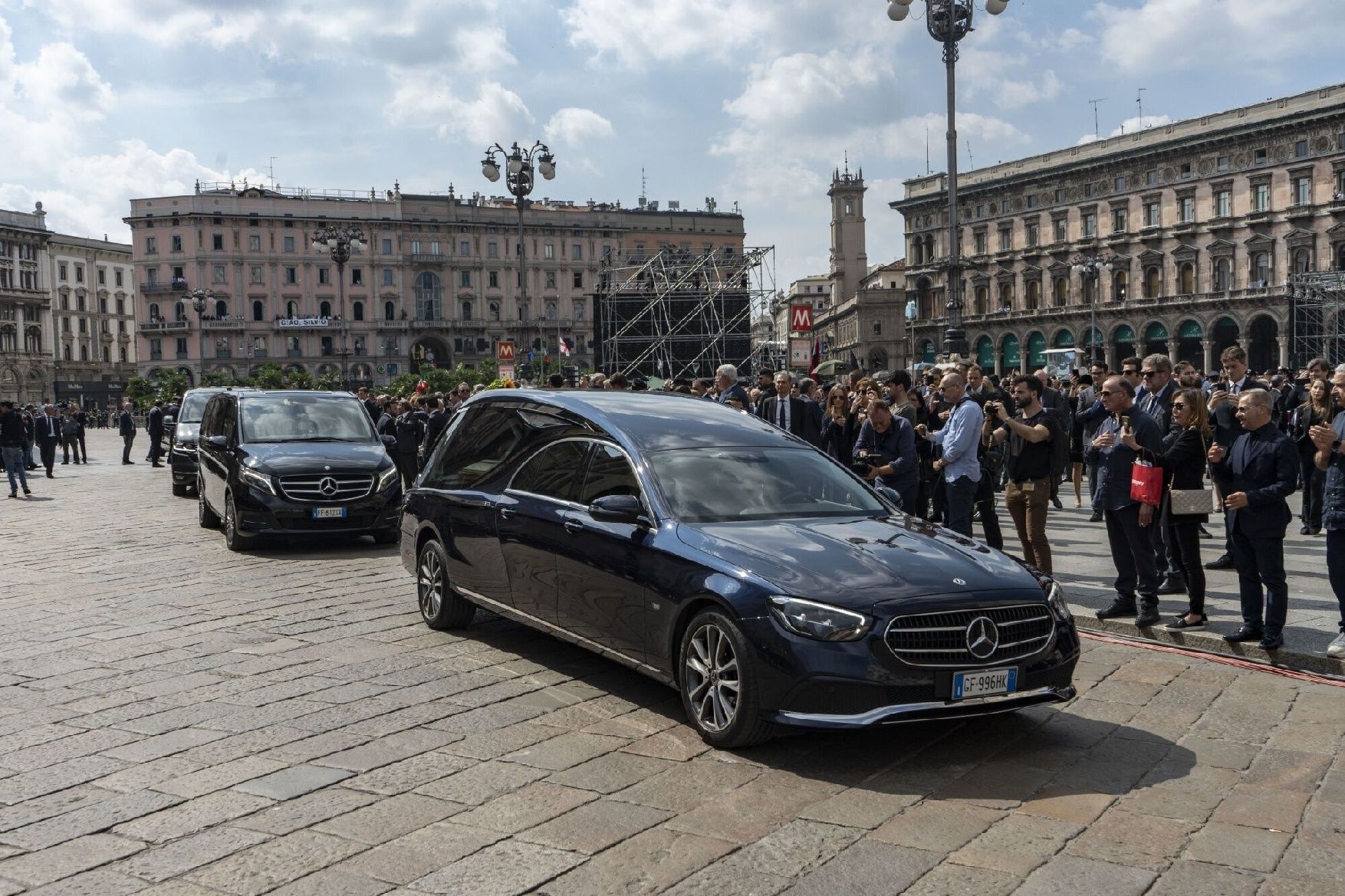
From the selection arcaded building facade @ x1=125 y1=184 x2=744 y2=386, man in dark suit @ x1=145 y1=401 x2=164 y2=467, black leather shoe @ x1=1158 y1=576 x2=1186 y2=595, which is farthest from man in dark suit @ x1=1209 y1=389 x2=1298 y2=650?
arcaded building facade @ x1=125 y1=184 x2=744 y2=386

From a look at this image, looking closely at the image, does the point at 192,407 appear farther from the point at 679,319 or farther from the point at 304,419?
the point at 679,319

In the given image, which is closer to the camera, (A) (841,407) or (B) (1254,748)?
(B) (1254,748)

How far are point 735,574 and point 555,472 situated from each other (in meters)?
1.95

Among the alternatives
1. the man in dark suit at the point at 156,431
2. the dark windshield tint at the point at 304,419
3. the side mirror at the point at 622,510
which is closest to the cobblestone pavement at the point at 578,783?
A: the side mirror at the point at 622,510

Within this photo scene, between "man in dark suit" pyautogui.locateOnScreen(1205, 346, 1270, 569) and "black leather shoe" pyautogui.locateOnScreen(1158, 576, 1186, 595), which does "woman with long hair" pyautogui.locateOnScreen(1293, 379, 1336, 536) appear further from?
"black leather shoe" pyautogui.locateOnScreen(1158, 576, 1186, 595)

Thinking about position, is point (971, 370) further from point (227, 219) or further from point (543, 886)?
point (227, 219)

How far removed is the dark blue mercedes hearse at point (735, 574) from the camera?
5.14m

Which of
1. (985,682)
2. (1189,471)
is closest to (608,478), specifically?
(985,682)

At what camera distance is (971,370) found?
1434 cm

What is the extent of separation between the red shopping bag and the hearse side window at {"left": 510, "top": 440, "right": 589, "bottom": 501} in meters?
3.65

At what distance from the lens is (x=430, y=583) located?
8.33m

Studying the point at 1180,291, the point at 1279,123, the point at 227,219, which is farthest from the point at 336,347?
the point at 1279,123

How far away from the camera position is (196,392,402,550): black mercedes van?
12.3 m

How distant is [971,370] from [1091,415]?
4493 mm
